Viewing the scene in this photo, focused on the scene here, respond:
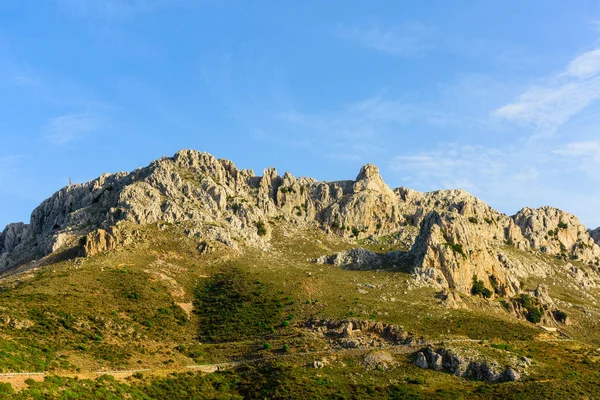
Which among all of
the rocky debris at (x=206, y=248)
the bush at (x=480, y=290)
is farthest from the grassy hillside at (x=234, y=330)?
the bush at (x=480, y=290)

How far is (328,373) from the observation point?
82875mm

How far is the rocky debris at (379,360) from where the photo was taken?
283ft

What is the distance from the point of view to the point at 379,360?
8769 centimetres

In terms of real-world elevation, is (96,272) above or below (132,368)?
above

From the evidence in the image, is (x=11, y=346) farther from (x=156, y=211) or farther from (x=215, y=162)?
(x=215, y=162)

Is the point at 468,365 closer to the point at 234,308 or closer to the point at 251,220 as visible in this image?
the point at 234,308

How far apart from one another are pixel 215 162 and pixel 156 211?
124 ft

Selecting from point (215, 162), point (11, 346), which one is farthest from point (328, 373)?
point (215, 162)

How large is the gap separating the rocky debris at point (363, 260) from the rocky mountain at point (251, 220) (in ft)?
11.6

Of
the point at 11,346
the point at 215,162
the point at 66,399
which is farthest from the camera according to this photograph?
the point at 215,162

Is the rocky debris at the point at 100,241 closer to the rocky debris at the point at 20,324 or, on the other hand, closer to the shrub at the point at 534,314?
the rocky debris at the point at 20,324

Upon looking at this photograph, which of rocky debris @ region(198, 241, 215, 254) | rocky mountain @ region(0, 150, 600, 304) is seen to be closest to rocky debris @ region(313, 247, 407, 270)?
rocky mountain @ region(0, 150, 600, 304)

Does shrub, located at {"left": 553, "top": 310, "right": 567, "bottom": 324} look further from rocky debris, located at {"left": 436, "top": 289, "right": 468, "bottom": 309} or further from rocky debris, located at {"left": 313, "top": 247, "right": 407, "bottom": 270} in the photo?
rocky debris, located at {"left": 313, "top": 247, "right": 407, "bottom": 270}

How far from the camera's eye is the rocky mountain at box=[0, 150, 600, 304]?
137 m
